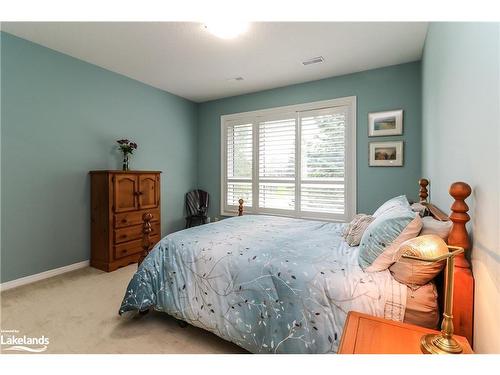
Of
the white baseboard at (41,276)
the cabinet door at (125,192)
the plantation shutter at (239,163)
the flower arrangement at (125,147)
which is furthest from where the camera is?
the plantation shutter at (239,163)

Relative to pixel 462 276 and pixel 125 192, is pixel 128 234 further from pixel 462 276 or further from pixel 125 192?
pixel 462 276

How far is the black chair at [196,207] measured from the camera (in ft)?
15.6

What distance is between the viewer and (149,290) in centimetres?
196

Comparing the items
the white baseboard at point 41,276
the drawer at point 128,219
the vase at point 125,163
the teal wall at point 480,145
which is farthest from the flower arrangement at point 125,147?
the teal wall at point 480,145

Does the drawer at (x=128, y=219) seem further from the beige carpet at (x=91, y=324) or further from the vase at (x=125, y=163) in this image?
the beige carpet at (x=91, y=324)

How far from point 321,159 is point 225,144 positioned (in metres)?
1.84

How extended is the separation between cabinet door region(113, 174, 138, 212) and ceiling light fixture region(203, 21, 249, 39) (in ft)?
6.87

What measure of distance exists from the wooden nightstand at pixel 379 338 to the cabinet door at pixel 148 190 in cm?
325

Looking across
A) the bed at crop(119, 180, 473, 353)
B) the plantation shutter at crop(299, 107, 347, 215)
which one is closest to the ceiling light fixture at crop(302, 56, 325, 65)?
the plantation shutter at crop(299, 107, 347, 215)

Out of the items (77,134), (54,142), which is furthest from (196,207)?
(54,142)

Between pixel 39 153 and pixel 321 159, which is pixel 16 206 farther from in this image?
pixel 321 159

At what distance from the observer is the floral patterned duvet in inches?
52.4

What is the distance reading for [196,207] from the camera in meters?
4.86
